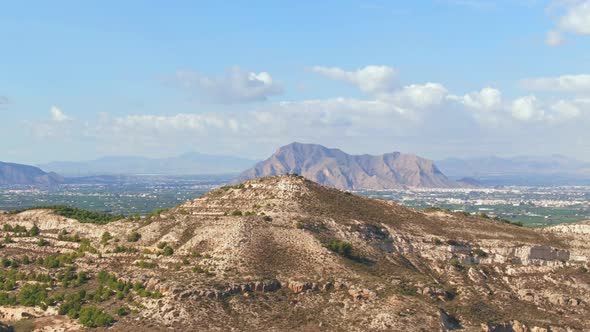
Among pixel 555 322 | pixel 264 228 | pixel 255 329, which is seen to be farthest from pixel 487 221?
pixel 255 329

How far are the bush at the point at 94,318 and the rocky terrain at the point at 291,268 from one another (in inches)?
6.0

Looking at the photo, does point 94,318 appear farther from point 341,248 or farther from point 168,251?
point 341,248

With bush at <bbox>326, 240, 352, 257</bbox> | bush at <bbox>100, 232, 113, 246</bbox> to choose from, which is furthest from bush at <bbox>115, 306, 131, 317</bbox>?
bush at <bbox>326, 240, 352, 257</bbox>

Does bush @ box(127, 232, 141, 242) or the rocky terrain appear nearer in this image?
the rocky terrain

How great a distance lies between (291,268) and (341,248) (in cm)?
882

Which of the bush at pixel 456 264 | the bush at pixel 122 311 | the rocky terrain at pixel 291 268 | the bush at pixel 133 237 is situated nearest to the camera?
the rocky terrain at pixel 291 268

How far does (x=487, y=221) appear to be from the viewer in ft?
353

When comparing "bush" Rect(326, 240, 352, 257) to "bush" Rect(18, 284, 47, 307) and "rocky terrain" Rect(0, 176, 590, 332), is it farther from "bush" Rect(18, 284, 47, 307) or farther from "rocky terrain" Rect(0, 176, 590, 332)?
"bush" Rect(18, 284, 47, 307)

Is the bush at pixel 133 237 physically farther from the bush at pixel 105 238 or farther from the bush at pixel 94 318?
the bush at pixel 94 318

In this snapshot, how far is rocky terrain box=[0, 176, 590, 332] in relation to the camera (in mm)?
69062

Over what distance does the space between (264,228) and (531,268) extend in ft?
128

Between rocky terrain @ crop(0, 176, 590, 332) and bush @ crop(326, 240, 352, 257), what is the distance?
0.17 meters

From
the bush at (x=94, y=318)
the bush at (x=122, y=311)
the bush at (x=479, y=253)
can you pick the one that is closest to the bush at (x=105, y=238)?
the bush at (x=94, y=318)

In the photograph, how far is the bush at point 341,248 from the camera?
84.2 meters
